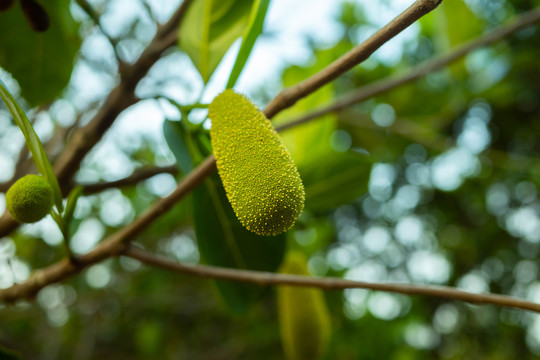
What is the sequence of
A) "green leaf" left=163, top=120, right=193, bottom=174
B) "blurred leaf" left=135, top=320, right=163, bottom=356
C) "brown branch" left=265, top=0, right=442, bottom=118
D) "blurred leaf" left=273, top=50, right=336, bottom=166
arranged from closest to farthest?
"brown branch" left=265, top=0, right=442, bottom=118
"green leaf" left=163, top=120, right=193, bottom=174
"blurred leaf" left=273, top=50, right=336, bottom=166
"blurred leaf" left=135, top=320, right=163, bottom=356

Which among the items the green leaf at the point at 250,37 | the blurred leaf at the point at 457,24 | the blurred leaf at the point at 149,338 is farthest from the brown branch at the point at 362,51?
the blurred leaf at the point at 149,338

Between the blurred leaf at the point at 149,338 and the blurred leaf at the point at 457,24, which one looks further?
the blurred leaf at the point at 149,338

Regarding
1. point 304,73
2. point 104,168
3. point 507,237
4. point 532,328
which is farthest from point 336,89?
point 532,328

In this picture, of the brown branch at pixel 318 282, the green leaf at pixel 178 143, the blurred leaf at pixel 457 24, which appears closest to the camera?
the brown branch at pixel 318 282

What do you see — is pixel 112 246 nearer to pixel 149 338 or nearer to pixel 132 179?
pixel 132 179

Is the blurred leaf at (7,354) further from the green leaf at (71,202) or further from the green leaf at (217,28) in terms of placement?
the green leaf at (217,28)

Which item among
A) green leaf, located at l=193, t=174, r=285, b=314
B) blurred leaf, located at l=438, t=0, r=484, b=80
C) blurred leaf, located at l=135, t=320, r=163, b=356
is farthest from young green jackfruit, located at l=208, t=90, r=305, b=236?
blurred leaf, located at l=135, t=320, r=163, b=356

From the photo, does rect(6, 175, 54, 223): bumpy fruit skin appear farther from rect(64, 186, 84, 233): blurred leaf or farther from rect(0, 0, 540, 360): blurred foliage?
rect(0, 0, 540, 360): blurred foliage
